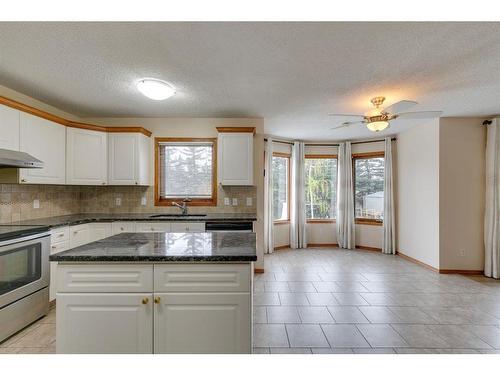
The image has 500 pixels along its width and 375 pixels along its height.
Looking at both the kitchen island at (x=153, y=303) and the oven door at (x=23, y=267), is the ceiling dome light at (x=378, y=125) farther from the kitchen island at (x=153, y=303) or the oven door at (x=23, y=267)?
the oven door at (x=23, y=267)

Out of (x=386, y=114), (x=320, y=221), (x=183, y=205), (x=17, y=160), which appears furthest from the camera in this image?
(x=320, y=221)

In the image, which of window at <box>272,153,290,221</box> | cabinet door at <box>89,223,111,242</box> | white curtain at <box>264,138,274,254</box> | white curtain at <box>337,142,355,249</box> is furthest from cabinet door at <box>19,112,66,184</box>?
white curtain at <box>337,142,355,249</box>

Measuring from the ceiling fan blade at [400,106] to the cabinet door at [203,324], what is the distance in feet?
8.01

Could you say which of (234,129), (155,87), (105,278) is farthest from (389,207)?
(105,278)

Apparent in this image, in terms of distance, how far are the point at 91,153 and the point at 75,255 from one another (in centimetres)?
265

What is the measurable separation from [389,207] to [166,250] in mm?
5037

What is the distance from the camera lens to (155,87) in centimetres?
253

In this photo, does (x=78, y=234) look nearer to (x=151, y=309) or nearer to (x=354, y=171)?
(x=151, y=309)

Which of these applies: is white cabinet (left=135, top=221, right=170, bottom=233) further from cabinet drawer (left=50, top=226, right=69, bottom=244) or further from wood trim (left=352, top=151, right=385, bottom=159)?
wood trim (left=352, top=151, right=385, bottom=159)

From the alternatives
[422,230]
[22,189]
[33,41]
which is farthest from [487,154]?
[22,189]

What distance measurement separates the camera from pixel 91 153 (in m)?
3.60

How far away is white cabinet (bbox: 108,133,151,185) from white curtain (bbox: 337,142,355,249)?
4.24 metres

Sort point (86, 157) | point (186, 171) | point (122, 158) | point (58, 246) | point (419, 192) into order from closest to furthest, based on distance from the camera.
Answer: point (58, 246)
point (86, 157)
point (122, 158)
point (186, 171)
point (419, 192)

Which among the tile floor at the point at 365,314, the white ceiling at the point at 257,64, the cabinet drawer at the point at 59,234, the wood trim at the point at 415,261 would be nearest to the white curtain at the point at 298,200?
the tile floor at the point at 365,314
